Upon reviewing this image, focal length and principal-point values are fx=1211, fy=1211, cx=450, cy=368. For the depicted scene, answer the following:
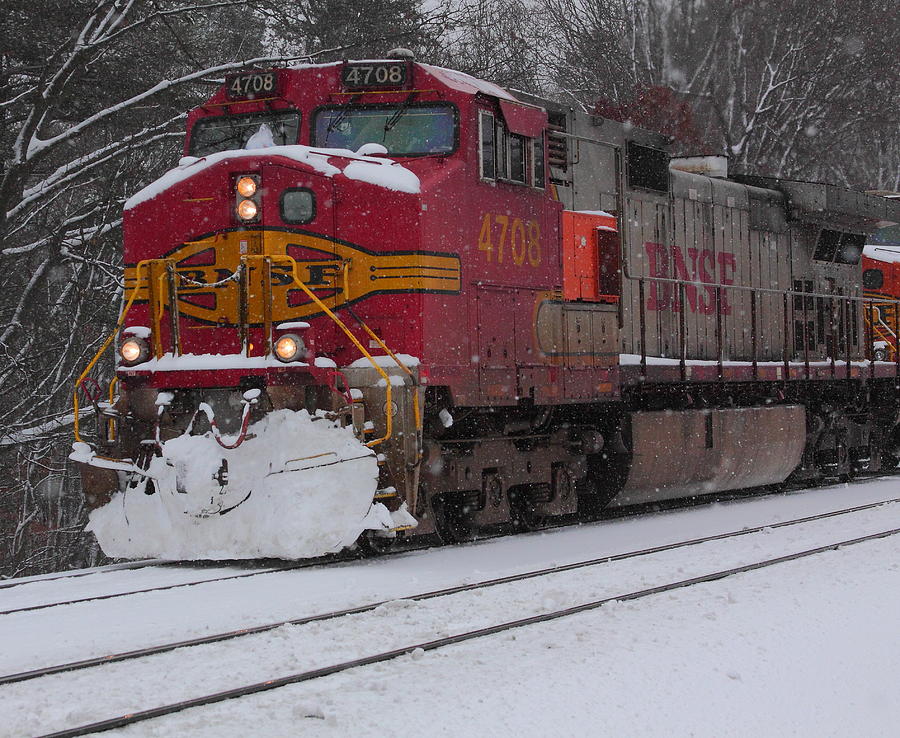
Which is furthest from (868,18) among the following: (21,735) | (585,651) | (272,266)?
(21,735)

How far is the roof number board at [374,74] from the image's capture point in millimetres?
9055

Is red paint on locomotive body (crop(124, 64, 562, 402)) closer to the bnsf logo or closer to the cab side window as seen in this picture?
the cab side window

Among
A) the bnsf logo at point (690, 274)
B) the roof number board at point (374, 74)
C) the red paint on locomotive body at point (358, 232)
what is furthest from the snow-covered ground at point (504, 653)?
the bnsf logo at point (690, 274)

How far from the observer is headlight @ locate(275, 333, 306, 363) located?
8078 mm

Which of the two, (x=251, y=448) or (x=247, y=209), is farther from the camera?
(x=247, y=209)

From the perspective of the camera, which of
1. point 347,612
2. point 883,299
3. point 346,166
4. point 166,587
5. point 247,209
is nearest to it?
point 347,612

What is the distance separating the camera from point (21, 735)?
14.2ft

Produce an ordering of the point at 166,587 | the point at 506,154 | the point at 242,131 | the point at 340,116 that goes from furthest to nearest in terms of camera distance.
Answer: the point at 242,131 → the point at 506,154 → the point at 340,116 → the point at 166,587

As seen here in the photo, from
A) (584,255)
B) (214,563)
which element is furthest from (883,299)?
(214,563)

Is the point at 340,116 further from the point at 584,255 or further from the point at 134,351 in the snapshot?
the point at 584,255

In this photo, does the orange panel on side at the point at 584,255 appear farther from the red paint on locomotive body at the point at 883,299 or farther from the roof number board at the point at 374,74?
the red paint on locomotive body at the point at 883,299

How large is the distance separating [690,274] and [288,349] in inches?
244

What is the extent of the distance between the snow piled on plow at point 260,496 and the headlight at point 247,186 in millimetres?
1668

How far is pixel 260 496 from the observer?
795 cm
